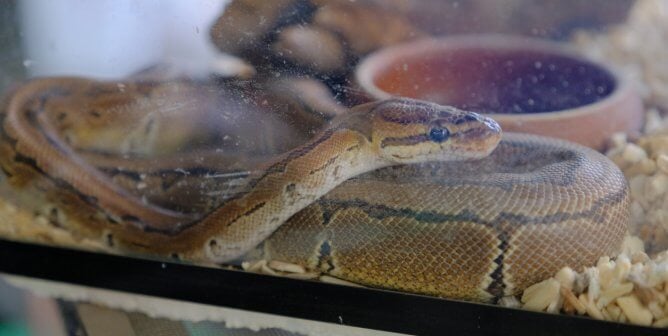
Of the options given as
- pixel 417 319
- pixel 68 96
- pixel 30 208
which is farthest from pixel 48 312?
pixel 417 319

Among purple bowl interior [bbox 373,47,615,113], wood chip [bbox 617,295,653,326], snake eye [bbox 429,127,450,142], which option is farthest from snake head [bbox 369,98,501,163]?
wood chip [bbox 617,295,653,326]

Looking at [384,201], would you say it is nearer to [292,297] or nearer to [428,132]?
[428,132]

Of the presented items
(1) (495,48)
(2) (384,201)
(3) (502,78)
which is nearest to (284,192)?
(2) (384,201)

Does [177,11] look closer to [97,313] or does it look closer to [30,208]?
[30,208]

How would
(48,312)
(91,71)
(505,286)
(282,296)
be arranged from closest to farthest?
1. (505,286)
2. (282,296)
3. (91,71)
4. (48,312)

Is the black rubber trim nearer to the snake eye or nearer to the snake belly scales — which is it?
the snake belly scales

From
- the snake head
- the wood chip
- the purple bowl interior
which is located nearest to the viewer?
the wood chip
